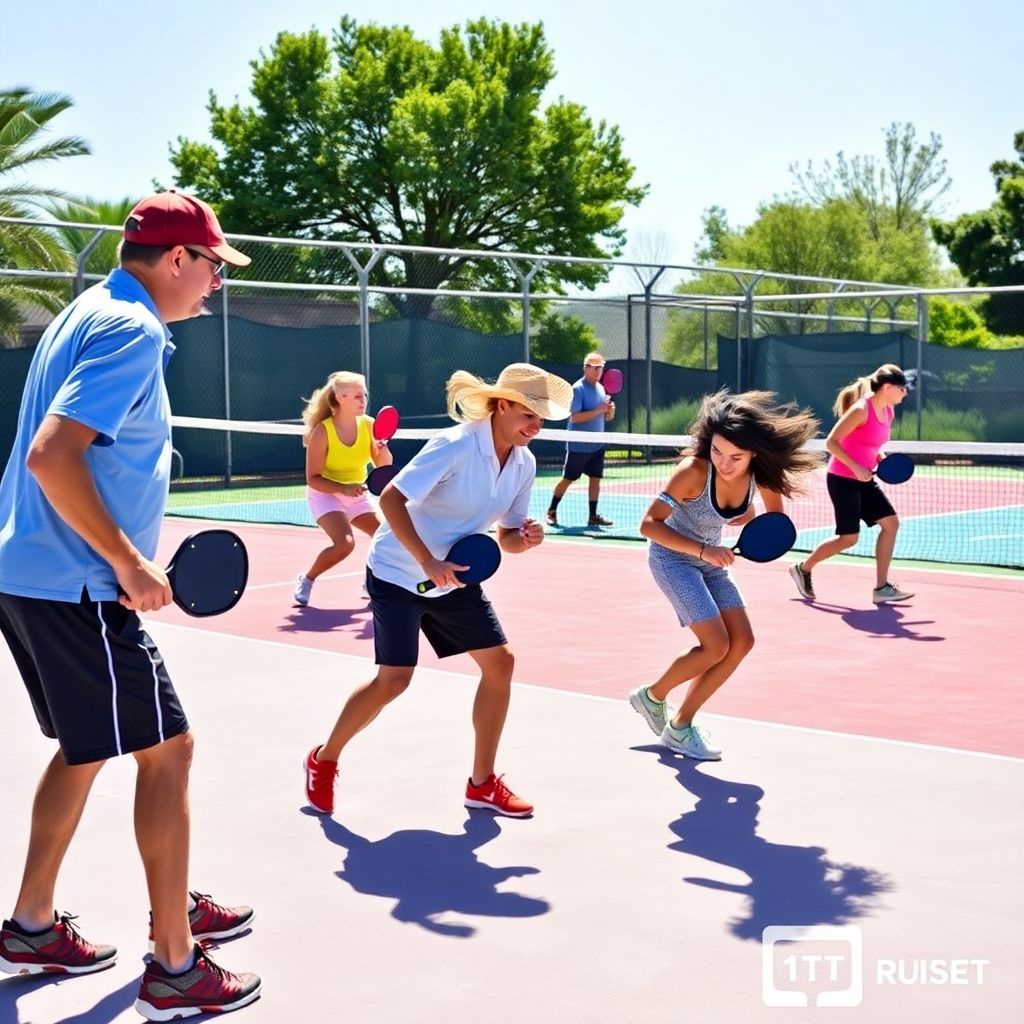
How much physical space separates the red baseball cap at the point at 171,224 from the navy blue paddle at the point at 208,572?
0.68 metres

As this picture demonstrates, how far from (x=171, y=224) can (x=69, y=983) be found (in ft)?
6.11

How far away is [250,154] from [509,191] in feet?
23.2

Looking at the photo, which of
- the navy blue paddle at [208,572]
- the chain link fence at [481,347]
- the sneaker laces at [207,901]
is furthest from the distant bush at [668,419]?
the navy blue paddle at [208,572]

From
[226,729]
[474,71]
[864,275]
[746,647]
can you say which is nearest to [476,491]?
[746,647]

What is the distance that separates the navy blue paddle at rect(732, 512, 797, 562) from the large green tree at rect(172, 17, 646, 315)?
33.6 metres

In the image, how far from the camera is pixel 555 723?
660 centimetres

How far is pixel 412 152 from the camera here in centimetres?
3856

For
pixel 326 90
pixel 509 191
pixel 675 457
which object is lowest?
pixel 675 457

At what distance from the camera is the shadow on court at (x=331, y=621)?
910 centimetres

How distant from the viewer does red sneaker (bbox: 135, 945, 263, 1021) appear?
353cm

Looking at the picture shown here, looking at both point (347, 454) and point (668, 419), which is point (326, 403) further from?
point (668, 419)

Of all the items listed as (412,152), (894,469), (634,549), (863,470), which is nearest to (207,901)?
(894,469)

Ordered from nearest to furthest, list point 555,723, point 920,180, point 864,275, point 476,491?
point 476,491 → point 555,723 → point 864,275 → point 920,180

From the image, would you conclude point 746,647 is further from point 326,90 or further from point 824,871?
point 326,90
